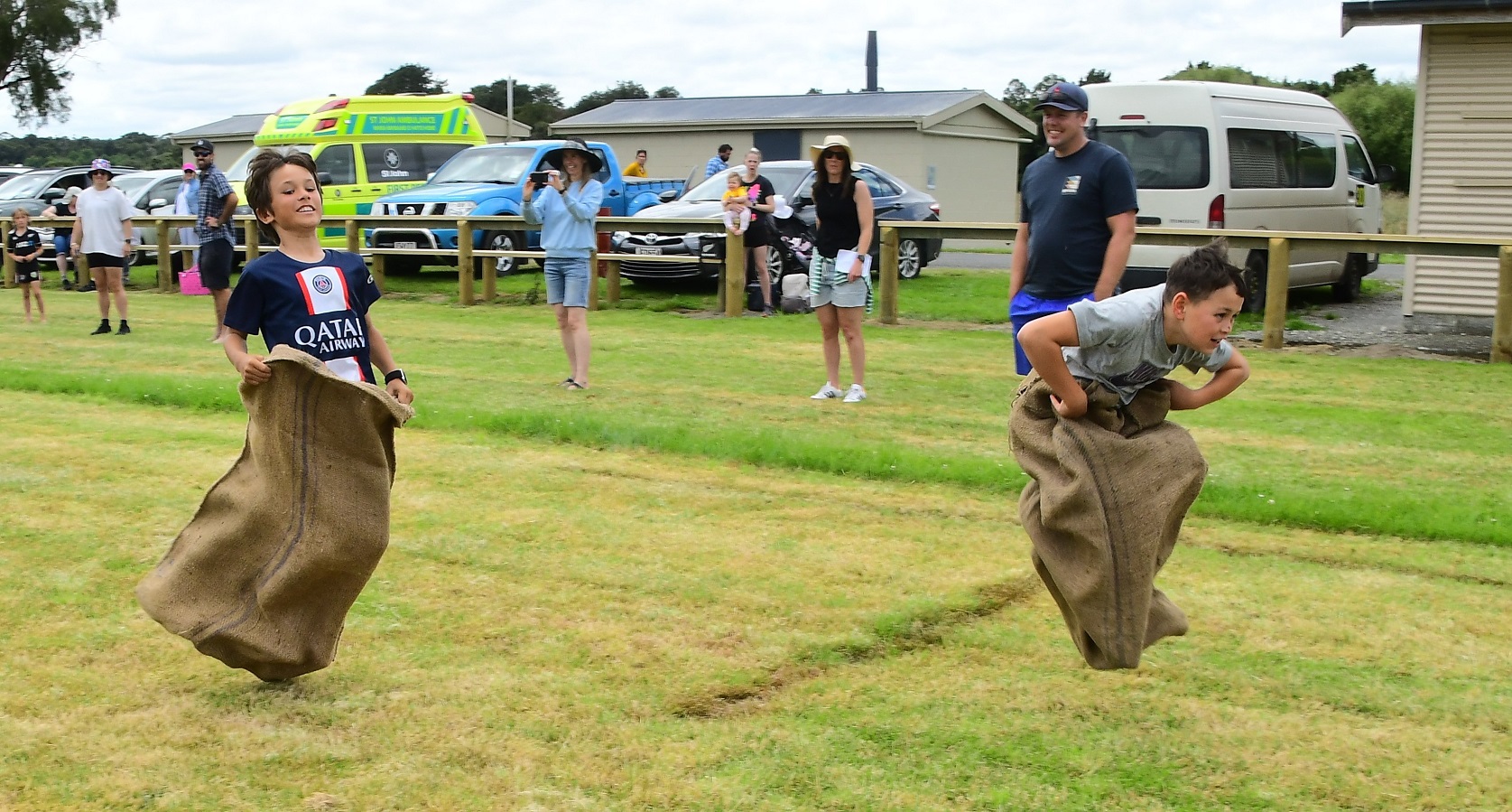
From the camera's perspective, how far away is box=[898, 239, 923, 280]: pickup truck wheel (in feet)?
61.2

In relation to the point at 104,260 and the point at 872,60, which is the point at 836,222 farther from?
the point at 872,60

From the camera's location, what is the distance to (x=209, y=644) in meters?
4.13

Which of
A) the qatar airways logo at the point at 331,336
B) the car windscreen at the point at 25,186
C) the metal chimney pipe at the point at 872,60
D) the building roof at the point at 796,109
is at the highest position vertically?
the metal chimney pipe at the point at 872,60

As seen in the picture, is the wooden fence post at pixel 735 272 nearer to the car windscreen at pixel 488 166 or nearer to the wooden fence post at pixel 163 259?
the car windscreen at pixel 488 166

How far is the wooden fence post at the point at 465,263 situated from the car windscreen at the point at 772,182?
104 inches

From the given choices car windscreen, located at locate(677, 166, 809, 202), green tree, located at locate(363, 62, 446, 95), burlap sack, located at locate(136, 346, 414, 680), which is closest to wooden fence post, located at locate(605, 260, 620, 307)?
car windscreen, located at locate(677, 166, 809, 202)

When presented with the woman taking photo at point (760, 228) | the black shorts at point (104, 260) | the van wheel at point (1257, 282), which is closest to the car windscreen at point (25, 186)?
the black shorts at point (104, 260)

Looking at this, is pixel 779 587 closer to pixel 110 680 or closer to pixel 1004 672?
pixel 1004 672

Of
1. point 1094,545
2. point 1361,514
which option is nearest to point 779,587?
point 1094,545

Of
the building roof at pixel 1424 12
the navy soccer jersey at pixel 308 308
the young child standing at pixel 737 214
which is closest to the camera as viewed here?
the navy soccer jersey at pixel 308 308

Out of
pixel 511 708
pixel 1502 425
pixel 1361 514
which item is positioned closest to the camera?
pixel 511 708

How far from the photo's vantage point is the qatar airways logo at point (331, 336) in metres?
4.36

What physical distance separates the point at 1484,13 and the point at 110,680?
12.8 m

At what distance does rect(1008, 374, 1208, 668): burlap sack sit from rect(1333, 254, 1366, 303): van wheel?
46.2 feet
